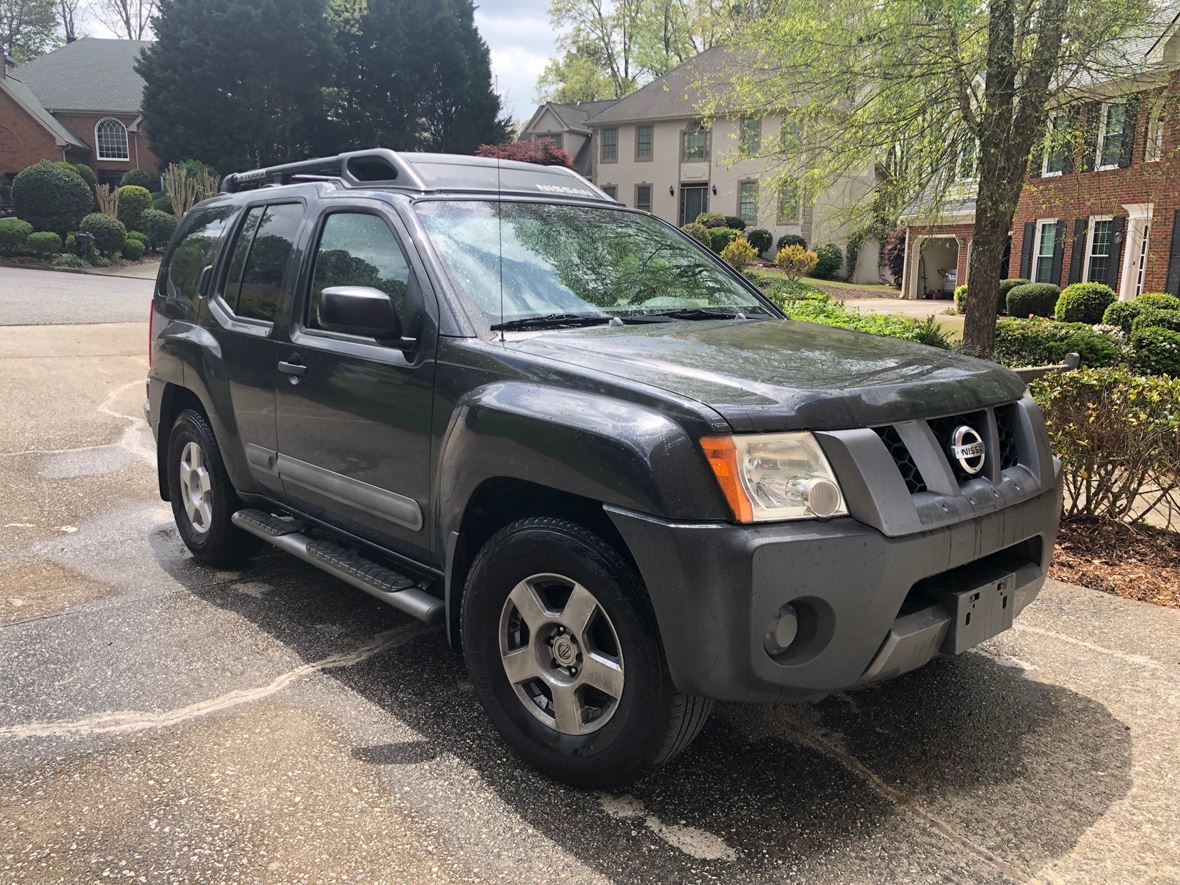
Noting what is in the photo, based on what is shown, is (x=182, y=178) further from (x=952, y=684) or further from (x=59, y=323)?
(x=952, y=684)

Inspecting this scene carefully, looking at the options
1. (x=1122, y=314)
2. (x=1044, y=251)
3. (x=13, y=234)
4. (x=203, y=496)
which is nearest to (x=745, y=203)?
(x=1044, y=251)

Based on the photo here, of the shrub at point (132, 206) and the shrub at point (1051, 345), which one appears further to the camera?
the shrub at point (132, 206)

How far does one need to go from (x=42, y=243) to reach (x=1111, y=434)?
3014cm

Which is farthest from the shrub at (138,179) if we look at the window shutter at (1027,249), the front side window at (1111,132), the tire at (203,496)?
the tire at (203,496)

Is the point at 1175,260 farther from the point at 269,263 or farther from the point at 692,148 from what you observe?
the point at 692,148

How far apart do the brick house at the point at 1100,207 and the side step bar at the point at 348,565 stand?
8.64 meters

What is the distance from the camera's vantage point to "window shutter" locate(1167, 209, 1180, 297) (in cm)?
2019

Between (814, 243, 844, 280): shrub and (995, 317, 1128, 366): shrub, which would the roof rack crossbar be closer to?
(995, 317, 1128, 366): shrub

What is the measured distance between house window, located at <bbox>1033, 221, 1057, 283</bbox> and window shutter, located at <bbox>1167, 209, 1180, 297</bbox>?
4426mm

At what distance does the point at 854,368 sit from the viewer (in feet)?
10.0

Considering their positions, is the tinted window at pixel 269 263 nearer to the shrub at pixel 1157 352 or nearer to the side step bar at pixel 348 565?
the side step bar at pixel 348 565

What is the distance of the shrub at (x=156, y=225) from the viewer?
103 ft

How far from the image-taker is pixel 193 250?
523 centimetres

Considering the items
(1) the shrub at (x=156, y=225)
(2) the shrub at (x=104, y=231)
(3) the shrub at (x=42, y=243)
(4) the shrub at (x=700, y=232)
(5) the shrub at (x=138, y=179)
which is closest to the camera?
(3) the shrub at (x=42, y=243)
